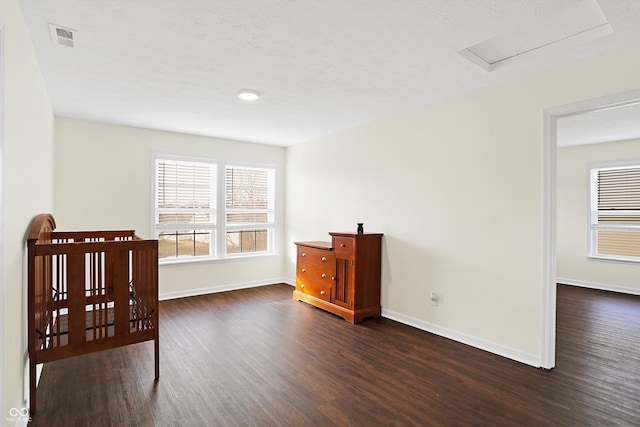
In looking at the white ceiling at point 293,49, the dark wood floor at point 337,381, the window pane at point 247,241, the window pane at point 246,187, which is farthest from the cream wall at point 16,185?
the window pane at point 247,241

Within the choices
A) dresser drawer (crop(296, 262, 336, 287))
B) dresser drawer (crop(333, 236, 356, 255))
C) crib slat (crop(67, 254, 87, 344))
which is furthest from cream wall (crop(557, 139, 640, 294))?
crib slat (crop(67, 254, 87, 344))

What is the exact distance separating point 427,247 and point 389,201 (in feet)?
2.36

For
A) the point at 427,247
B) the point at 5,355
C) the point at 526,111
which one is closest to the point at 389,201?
the point at 427,247

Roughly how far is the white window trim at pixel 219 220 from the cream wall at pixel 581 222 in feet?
16.5

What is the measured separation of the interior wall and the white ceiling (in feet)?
1.98

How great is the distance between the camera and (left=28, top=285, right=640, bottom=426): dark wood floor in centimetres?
203

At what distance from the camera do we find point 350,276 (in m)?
3.83

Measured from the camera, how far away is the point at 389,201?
156 inches

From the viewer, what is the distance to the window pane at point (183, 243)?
15.7 feet

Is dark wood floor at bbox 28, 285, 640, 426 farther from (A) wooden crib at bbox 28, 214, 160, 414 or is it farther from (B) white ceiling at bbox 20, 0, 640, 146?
(B) white ceiling at bbox 20, 0, 640, 146

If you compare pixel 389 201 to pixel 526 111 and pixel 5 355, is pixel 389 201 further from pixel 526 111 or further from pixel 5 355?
pixel 5 355

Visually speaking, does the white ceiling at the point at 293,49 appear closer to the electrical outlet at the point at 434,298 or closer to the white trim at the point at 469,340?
→ the electrical outlet at the point at 434,298

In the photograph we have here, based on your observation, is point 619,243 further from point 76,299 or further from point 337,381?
point 76,299

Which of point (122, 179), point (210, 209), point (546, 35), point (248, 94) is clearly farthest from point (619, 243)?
point (122, 179)
